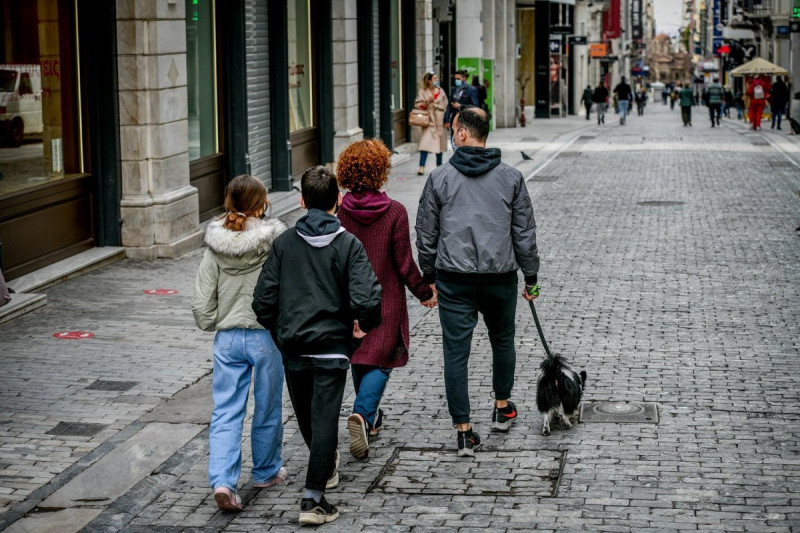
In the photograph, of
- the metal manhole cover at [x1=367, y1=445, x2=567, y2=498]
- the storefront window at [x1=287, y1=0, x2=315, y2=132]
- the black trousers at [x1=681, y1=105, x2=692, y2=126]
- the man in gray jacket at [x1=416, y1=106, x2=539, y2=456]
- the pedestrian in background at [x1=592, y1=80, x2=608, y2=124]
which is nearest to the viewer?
the metal manhole cover at [x1=367, y1=445, x2=567, y2=498]

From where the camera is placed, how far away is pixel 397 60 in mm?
27656

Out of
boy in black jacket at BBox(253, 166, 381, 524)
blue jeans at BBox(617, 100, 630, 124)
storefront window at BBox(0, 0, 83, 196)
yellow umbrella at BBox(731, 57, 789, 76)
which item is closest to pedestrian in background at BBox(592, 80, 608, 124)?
blue jeans at BBox(617, 100, 630, 124)

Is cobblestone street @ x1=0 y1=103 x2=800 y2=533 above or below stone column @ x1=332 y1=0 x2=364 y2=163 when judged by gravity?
below

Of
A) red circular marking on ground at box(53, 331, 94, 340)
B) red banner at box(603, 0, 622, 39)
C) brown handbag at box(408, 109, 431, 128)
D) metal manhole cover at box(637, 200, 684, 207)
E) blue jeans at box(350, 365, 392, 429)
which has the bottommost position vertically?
red circular marking on ground at box(53, 331, 94, 340)

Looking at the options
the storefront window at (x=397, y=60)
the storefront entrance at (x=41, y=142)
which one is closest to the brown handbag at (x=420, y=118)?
the storefront window at (x=397, y=60)

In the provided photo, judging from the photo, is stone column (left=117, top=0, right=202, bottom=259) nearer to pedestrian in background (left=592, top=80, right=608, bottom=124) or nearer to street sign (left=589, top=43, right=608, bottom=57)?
pedestrian in background (left=592, top=80, right=608, bottom=124)

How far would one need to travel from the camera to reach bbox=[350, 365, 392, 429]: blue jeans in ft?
22.9

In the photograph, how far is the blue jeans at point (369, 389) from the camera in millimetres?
6965

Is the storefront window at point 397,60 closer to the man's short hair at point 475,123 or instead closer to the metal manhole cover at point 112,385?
the metal manhole cover at point 112,385

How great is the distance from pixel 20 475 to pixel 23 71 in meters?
6.31

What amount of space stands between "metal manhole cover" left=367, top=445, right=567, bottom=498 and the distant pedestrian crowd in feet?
0.51

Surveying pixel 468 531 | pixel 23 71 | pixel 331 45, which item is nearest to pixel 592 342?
pixel 468 531

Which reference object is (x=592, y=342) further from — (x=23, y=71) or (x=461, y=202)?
(x=23, y=71)

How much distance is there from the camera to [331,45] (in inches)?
850
